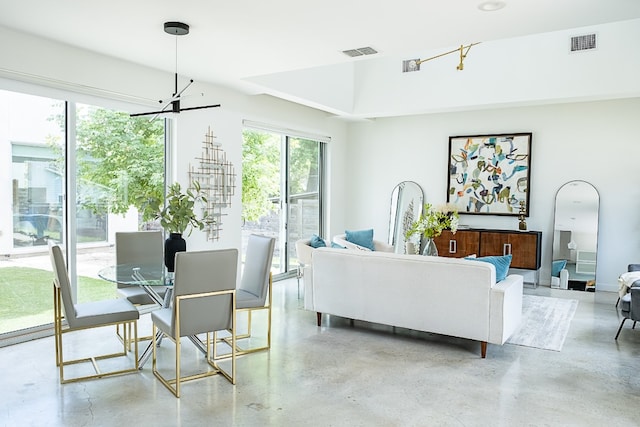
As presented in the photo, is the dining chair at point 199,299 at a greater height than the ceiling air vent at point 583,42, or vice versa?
the ceiling air vent at point 583,42

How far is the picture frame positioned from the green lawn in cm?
582

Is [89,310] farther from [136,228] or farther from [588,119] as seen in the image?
[588,119]

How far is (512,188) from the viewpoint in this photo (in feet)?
24.6

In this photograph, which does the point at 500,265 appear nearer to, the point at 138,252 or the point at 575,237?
the point at 138,252

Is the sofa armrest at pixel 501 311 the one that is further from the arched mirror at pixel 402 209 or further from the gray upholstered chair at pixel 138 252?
the arched mirror at pixel 402 209

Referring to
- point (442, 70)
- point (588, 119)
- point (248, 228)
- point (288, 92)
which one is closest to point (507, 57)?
point (442, 70)

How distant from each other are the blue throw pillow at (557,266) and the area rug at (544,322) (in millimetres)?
836

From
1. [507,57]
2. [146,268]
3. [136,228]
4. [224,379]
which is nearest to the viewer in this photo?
[224,379]

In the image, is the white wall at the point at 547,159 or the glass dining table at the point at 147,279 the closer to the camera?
the glass dining table at the point at 147,279

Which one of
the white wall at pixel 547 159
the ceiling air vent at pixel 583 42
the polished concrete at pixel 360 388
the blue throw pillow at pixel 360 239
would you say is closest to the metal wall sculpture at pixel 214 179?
the blue throw pillow at pixel 360 239

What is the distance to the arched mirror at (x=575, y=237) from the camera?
6.86m

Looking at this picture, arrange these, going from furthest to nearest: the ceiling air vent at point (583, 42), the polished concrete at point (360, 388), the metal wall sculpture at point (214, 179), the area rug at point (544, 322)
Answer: the ceiling air vent at point (583, 42) → the metal wall sculpture at point (214, 179) → the area rug at point (544, 322) → the polished concrete at point (360, 388)

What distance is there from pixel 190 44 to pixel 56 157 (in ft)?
5.41

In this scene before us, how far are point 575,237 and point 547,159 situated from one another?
1.22 metres
